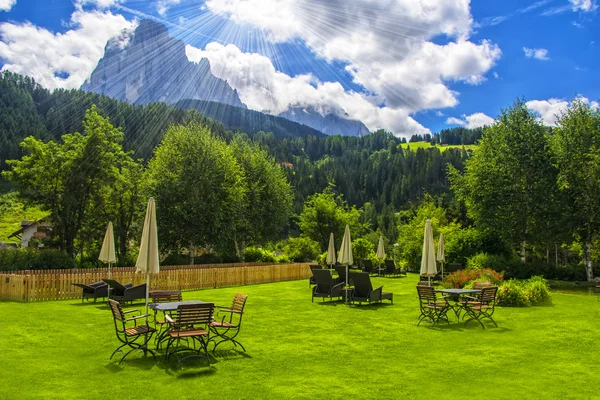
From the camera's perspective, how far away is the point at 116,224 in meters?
36.4

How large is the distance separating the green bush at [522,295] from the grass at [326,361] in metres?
2.22

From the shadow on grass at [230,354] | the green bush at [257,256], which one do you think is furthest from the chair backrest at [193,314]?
the green bush at [257,256]

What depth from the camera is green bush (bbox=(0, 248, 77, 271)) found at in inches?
837

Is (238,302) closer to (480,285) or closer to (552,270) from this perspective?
(480,285)

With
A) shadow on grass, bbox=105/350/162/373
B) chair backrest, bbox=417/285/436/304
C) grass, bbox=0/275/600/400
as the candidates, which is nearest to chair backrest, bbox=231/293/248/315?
grass, bbox=0/275/600/400

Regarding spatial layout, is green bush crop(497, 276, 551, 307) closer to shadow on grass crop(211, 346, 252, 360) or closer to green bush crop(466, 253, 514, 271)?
green bush crop(466, 253, 514, 271)

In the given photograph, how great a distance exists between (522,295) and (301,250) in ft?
81.7

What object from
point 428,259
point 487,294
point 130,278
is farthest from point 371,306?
point 130,278

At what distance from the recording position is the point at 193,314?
7.92 meters

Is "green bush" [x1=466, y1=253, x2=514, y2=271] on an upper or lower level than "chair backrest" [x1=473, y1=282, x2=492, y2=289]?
upper

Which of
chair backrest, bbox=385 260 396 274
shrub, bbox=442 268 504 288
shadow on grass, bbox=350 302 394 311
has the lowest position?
shadow on grass, bbox=350 302 394 311

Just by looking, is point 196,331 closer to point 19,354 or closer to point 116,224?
point 19,354

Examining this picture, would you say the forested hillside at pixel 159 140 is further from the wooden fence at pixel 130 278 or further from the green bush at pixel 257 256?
the wooden fence at pixel 130 278

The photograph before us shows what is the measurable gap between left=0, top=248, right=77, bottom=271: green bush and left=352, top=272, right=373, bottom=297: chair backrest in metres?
15.8
